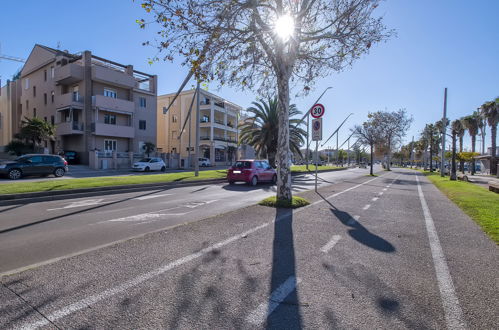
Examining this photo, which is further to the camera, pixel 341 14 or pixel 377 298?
pixel 341 14

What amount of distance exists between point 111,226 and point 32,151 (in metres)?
28.9

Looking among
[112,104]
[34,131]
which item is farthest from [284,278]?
[112,104]

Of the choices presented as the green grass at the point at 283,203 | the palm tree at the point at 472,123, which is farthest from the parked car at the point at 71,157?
the palm tree at the point at 472,123

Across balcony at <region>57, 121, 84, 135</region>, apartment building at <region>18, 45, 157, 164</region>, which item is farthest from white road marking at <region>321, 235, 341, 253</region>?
balcony at <region>57, 121, 84, 135</region>

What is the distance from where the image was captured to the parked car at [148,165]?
2805 cm

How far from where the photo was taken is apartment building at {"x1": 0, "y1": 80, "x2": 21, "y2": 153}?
4134cm

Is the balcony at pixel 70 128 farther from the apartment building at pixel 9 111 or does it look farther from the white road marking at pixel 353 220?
the white road marking at pixel 353 220

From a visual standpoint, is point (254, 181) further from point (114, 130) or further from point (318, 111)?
point (114, 130)

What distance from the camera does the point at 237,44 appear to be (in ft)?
28.4

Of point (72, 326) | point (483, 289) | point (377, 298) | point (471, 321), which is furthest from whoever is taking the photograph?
point (483, 289)

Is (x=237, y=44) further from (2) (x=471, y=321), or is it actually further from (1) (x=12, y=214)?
(2) (x=471, y=321)

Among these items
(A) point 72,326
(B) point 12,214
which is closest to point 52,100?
(B) point 12,214

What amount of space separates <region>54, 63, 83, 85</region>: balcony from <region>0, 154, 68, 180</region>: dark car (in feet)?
52.2

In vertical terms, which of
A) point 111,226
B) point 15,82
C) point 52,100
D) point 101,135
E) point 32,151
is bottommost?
point 111,226
